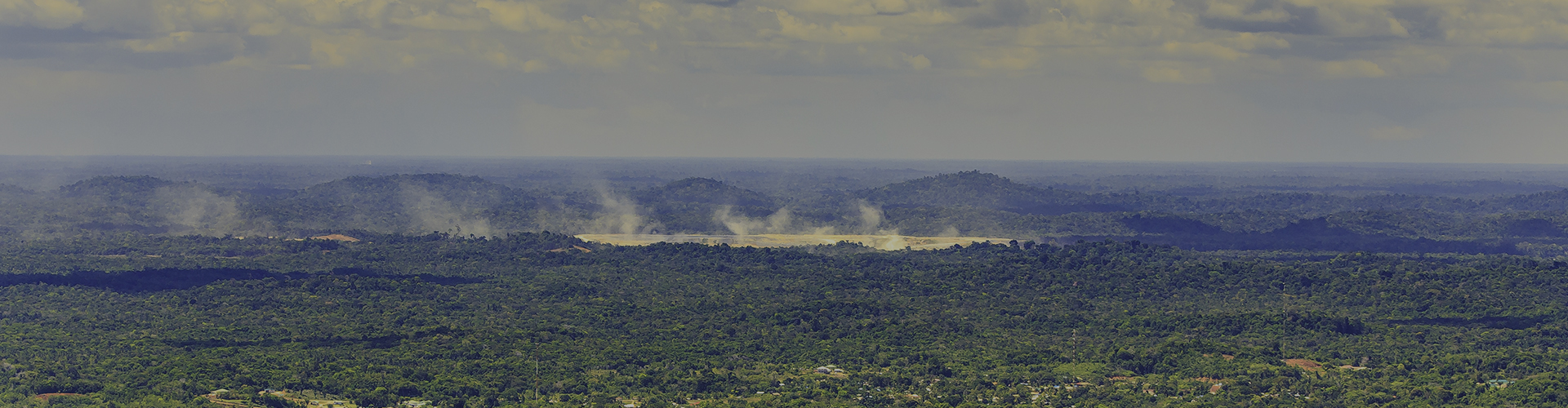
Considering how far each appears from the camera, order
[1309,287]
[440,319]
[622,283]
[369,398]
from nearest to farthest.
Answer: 1. [369,398]
2. [440,319]
3. [1309,287]
4. [622,283]

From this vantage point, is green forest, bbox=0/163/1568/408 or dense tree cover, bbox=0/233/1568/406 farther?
dense tree cover, bbox=0/233/1568/406

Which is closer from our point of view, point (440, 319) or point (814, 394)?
point (814, 394)

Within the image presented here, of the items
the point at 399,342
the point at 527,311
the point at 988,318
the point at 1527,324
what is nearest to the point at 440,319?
the point at 527,311

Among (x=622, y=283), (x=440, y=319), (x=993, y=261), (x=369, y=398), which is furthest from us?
(x=993, y=261)

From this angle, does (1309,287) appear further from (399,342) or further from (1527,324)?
(399,342)

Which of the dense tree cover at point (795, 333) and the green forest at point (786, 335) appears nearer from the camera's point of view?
the green forest at point (786, 335)

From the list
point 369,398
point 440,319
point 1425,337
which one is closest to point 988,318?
point 1425,337

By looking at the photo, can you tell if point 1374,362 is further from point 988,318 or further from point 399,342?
point 399,342

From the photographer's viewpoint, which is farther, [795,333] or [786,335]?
[795,333]
